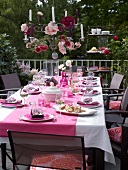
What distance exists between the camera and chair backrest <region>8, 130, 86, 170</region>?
2.10m

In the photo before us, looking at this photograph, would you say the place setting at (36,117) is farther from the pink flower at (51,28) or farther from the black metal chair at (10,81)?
the black metal chair at (10,81)

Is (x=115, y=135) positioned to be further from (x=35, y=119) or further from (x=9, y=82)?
(x=9, y=82)

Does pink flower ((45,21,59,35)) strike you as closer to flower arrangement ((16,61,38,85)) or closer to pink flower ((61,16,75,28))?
pink flower ((61,16,75,28))

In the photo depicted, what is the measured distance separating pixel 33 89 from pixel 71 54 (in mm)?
9889

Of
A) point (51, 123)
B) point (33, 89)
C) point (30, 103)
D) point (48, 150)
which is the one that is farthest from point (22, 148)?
point (33, 89)

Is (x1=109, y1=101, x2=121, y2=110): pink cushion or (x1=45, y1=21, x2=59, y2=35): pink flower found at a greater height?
(x1=45, y1=21, x2=59, y2=35): pink flower

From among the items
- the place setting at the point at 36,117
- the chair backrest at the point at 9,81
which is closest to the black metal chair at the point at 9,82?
the chair backrest at the point at 9,81

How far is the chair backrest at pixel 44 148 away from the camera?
210 centimetres

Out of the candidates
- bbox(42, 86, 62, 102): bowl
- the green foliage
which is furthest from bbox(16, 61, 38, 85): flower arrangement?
bbox(42, 86, 62, 102): bowl

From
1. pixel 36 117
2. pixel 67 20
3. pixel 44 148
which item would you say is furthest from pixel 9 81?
pixel 44 148

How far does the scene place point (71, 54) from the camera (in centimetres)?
1386

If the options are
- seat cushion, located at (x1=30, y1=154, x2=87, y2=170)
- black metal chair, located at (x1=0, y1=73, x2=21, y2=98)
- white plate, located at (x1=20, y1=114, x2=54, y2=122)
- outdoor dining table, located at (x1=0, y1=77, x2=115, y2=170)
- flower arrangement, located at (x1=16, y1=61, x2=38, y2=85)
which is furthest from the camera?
flower arrangement, located at (x1=16, y1=61, x2=38, y2=85)

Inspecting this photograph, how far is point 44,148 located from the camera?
2.17 meters

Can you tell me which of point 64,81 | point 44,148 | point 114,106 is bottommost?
point 114,106
